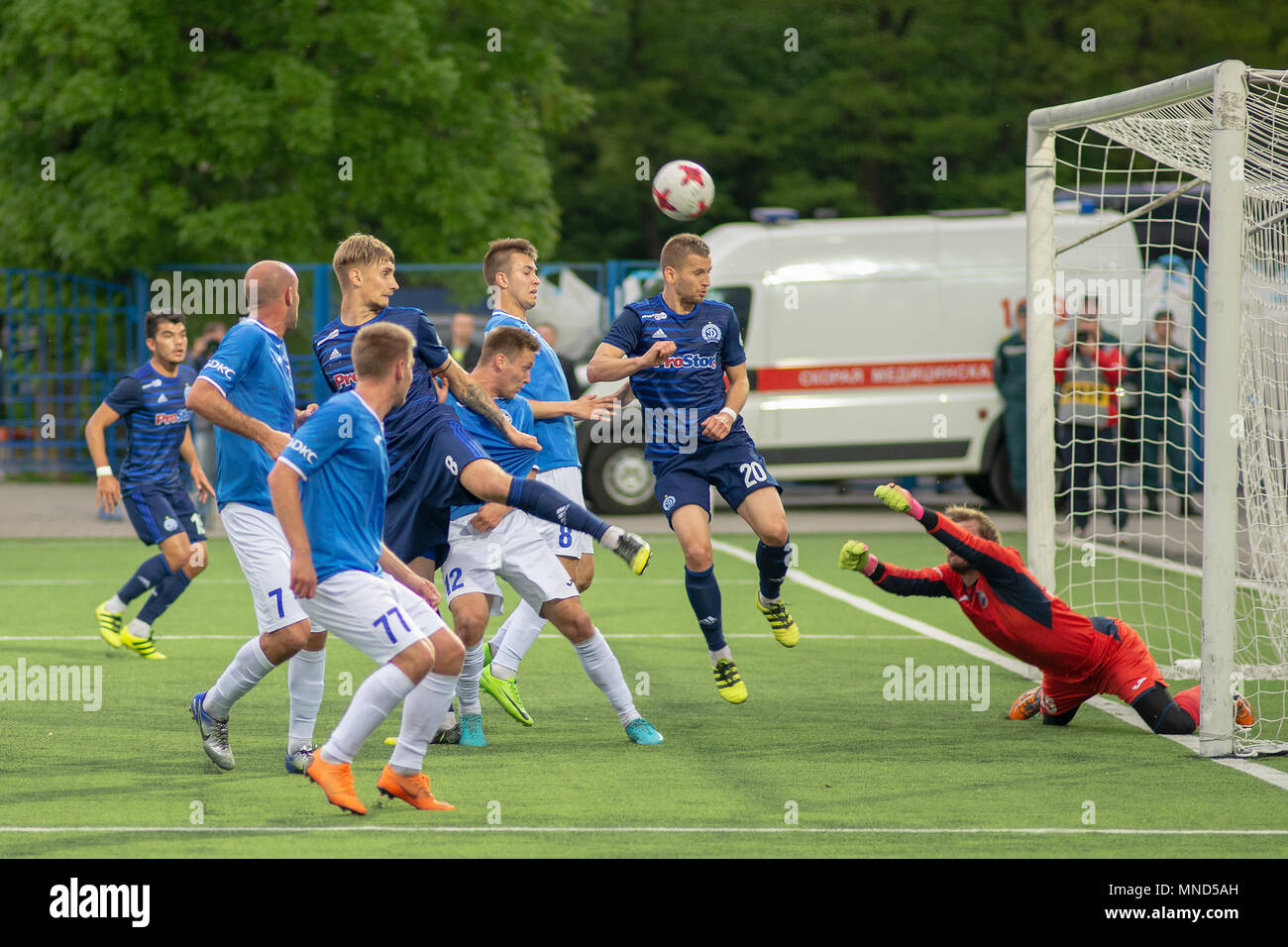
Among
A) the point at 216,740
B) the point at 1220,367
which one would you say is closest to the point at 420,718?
the point at 216,740

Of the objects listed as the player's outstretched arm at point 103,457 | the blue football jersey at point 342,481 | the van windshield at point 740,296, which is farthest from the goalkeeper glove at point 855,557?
the van windshield at point 740,296

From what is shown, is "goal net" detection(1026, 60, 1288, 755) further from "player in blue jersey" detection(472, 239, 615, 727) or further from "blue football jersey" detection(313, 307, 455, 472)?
"blue football jersey" detection(313, 307, 455, 472)

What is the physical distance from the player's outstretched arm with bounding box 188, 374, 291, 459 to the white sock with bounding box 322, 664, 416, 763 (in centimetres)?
112

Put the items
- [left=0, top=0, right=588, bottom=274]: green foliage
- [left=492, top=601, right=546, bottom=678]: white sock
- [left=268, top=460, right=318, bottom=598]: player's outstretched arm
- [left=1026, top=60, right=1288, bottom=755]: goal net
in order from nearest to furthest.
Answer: [left=268, top=460, right=318, bottom=598]: player's outstretched arm
[left=1026, top=60, right=1288, bottom=755]: goal net
[left=492, top=601, right=546, bottom=678]: white sock
[left=0, top=0, right=588, bottom=274]: green foliage

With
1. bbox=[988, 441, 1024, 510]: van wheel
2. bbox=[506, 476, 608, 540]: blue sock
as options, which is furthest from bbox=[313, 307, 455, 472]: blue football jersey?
bbox=[988, 441, 1024, 510]: van wheel

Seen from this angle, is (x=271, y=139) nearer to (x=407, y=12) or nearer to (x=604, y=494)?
(x=407, y=12)

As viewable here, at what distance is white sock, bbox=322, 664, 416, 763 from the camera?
551 centimetres

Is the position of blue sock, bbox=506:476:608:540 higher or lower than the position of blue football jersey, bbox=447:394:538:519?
lower

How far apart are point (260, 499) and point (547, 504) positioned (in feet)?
4.41

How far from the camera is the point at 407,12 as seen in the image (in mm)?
22062

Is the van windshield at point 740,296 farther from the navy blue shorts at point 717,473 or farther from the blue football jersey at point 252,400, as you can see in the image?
the blue football jersey at point 252,400

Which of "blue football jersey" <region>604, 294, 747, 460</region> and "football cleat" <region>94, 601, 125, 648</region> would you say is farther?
"football cleat" <region>94, 601, 125, 648</region>

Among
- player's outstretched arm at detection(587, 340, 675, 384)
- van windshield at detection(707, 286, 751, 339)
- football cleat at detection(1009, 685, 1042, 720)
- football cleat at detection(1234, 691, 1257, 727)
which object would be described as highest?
van windshield at detection(707, 286, 751, 339)
